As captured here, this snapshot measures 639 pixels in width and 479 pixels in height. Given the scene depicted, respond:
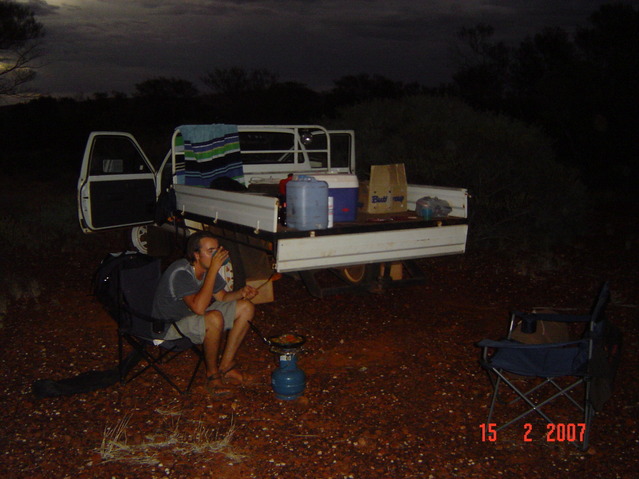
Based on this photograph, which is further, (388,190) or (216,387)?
(388,190)

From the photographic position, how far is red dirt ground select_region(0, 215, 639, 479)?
323cm

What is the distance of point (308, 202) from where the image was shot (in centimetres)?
450

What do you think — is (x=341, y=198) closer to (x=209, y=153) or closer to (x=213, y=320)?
(x=213, y=320)

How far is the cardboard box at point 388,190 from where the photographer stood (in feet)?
17.6

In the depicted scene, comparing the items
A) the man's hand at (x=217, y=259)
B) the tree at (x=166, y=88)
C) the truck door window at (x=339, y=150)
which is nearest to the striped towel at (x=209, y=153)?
the man's hand at (x=217, y=259)

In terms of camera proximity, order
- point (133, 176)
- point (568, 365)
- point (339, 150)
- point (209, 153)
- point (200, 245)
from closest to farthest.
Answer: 1. point (568, 365)
2. point (200, 245)
3. point (209, 153)
4. point (133, 176)
5. point (339, 150)

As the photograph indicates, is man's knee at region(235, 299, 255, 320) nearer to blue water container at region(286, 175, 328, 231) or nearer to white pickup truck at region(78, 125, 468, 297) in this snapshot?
white pickup truck at region(78, 125, 468, 297)

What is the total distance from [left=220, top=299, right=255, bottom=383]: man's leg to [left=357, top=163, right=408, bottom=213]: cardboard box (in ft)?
5.86

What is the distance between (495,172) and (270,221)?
17.8ft

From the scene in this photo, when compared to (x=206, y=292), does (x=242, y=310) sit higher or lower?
lower

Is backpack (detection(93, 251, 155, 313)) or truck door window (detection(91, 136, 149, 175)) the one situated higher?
truck door window (detection(91, 136, 149, 175))

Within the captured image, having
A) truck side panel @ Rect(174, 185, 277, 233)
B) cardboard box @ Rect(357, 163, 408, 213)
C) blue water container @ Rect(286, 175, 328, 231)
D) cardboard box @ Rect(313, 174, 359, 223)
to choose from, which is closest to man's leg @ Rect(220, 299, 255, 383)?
truck side panel @ Rect(174, 185, 277, 233)

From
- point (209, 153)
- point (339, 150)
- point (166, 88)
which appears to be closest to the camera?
point (209, 153)

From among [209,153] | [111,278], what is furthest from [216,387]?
[209,153]
